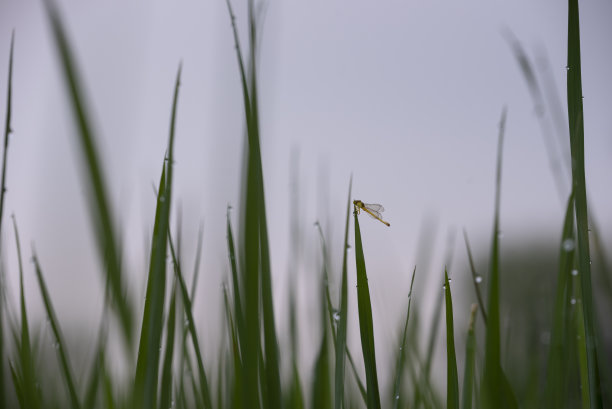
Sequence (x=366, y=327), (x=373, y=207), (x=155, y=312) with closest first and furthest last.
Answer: (x=155, y=312) → (x=366, y=327) → (x=373, y=207)

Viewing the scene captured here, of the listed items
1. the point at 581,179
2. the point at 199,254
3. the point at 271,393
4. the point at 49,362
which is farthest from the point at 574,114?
the point at 49,362

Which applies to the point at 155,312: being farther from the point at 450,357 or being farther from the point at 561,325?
the point at 561,325

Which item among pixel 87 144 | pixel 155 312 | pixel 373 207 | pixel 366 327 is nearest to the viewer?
pixel 87 144

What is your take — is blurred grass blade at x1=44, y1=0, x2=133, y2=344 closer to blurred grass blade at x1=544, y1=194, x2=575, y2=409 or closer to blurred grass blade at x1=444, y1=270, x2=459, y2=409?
blurred grass blade at x1=444, y1=270, x2=459, y2=409

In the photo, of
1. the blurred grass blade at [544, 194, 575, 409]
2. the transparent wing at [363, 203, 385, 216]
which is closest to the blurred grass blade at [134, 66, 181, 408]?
the blurred grass blade at [544, 194, 575, 409]

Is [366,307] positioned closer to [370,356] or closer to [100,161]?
[370,356]

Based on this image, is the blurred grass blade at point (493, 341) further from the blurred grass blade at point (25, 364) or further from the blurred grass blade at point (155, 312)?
the blurred grass blade at point (25, 364)

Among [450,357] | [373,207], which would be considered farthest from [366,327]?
[373,207]
